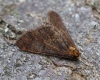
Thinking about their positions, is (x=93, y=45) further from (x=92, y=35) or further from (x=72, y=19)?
(x=72, y=19)

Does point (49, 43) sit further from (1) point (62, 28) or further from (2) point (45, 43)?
(1) point (62, 28)

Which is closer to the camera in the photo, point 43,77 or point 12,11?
point 43,77

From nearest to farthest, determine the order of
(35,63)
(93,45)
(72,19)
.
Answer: (35,63) < (93,45) < (72,19)

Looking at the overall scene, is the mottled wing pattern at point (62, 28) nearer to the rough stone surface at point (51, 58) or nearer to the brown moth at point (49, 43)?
the brown moth at point (49, 43)

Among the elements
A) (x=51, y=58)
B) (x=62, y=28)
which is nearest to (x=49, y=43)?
(x=51, y=58)

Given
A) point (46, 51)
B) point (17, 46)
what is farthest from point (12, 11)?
point (46, 51)

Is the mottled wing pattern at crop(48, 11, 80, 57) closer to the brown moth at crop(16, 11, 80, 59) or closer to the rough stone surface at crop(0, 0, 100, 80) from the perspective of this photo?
the brown moth at crop(16, 11, 80, 59)

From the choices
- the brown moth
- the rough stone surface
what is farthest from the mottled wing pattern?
the rough stone surface
